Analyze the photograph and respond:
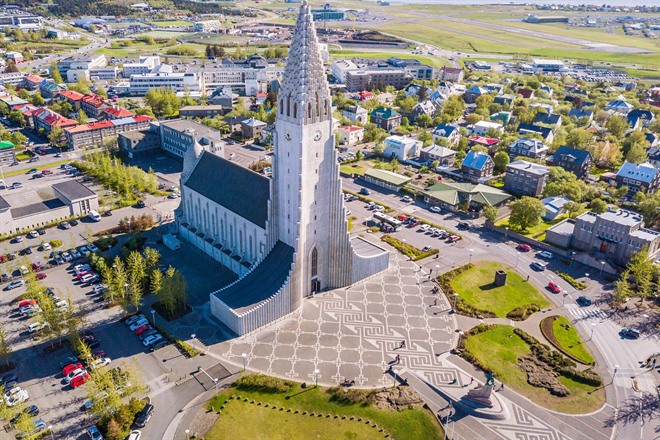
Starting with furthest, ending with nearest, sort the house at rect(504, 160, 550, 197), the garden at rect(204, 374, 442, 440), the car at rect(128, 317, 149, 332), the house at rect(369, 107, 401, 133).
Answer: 1. the house at rect(369, 107, 401, 133)
2. the house at rect(504, 160, 550, 197)
3. the car at rect(128, 317, 149, 332)
4. the garden at rect(204, 374, 442, 440)

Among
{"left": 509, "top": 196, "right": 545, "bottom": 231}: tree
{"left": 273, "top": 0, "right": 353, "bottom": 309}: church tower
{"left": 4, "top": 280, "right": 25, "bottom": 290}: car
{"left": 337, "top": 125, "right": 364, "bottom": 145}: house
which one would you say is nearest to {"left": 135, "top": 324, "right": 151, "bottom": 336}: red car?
{"left": 273, "top": 0, "right": 353, "bottom": 309}: church tower

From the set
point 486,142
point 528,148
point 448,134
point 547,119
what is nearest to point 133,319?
point 528,148

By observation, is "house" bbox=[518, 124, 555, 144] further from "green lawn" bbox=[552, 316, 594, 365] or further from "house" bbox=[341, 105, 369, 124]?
"green lawn" bbox=[552, 316, 594, 365]

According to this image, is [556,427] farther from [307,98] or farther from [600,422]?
[307,98]

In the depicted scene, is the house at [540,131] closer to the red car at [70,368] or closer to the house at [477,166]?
the house at [477,166]

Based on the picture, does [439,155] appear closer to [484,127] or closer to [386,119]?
[484,127]

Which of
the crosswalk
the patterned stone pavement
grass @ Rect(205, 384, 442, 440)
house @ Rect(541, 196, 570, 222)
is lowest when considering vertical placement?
grass @ Rect(205, 384, 442, 440)

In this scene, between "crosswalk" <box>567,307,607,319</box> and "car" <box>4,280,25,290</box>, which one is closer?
"crosswalk" <box>567,307,607,319</box>
